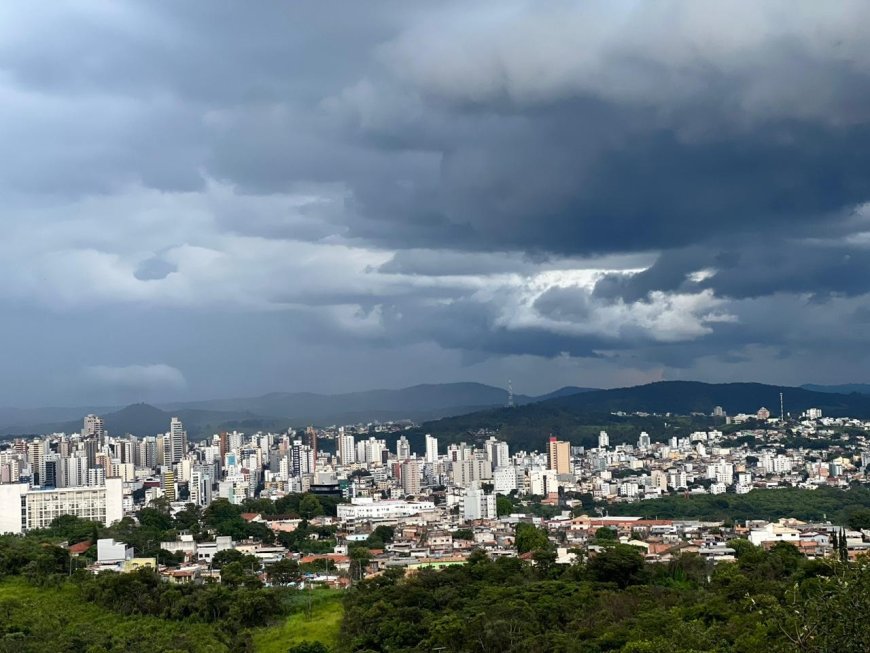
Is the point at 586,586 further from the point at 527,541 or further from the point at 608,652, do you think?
the point at 527,541

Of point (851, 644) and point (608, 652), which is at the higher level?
point (851, 644)

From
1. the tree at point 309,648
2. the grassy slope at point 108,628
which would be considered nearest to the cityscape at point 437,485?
the grassy slope at point 108,628

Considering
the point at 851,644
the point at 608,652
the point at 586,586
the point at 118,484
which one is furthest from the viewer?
the point at 118,484

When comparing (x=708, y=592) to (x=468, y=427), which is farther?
(x=468, y=427)

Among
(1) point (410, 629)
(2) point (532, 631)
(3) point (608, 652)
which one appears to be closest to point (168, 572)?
(1) point (410, 629)

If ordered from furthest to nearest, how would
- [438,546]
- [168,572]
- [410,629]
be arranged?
[438,546], [168,572], [410,629]

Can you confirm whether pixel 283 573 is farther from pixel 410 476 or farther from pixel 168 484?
pixel 410 476
